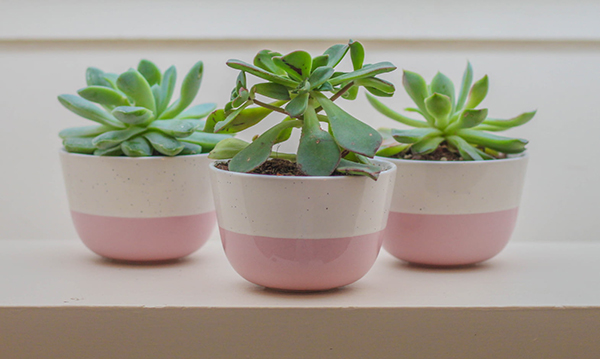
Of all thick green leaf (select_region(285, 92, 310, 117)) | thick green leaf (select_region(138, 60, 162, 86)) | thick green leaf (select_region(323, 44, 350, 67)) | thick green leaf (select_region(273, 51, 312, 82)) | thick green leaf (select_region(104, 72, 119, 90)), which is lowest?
thick green leaf (select_region(285, 92, 310, 117))

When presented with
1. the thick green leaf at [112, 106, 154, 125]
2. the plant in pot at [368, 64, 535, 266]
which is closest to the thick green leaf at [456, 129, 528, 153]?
the plant in pot at [368, 64, 535, 266]

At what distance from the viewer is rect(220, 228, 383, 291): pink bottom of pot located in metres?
0.58

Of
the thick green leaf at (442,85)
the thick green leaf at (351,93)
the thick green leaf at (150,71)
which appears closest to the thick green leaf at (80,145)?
the thick green leaf at (150,71)

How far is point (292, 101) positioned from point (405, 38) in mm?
458

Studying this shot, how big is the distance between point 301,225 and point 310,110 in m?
0.12

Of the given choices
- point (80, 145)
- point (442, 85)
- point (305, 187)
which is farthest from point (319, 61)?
point (80, 145)

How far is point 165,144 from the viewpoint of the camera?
701mm

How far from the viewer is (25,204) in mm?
1072

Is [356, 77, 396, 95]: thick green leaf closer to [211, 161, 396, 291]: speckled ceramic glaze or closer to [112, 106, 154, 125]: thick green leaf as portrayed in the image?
[211, 161, 396, 291]: speckled ceramic glaze

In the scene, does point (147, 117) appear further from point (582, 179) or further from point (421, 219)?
point (582, 179)

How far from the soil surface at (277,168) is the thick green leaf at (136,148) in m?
0.11

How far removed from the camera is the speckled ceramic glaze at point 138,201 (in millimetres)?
708

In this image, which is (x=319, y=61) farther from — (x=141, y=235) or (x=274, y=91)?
(x=141, y=235)

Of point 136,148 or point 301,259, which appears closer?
point 301,259
